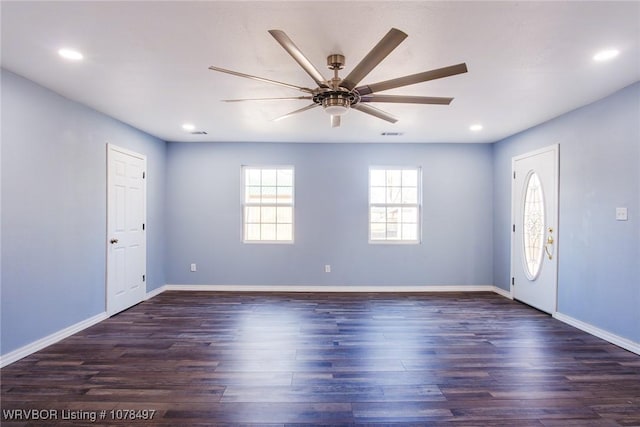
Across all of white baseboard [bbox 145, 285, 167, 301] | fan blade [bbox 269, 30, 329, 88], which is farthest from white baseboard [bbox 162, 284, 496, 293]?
fan blade [bbox 269, 30, 329, 88]

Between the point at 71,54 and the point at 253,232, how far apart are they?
325 cm

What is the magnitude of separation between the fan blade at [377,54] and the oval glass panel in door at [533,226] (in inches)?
133

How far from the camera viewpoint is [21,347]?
8.35ft

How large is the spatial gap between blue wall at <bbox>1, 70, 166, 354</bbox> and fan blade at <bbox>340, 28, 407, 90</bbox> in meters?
2.78

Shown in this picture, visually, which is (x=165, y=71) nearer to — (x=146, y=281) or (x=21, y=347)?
(x=21, y=347)

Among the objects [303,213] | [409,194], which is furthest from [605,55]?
[303,213]

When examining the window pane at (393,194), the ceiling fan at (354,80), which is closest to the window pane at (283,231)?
the window pane at (393,194)

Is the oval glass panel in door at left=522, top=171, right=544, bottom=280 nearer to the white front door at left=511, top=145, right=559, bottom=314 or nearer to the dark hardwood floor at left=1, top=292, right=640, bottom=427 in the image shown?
the white front door at left=511, top=145, right=559, bottom=314

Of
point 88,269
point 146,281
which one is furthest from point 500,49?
point 146,281

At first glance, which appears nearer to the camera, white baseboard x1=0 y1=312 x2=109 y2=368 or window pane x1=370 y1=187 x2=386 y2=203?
white baseboard x1=0 y1=312 x2=109 y2=368

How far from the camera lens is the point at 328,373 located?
7.66 ft

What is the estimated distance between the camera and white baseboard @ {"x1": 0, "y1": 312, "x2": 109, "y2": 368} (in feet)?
8.00

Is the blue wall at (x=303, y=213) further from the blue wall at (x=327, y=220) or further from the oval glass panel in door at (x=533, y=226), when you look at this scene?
the oval glass panel in door at (x=533, y=226)

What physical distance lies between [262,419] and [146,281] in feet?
11.0
